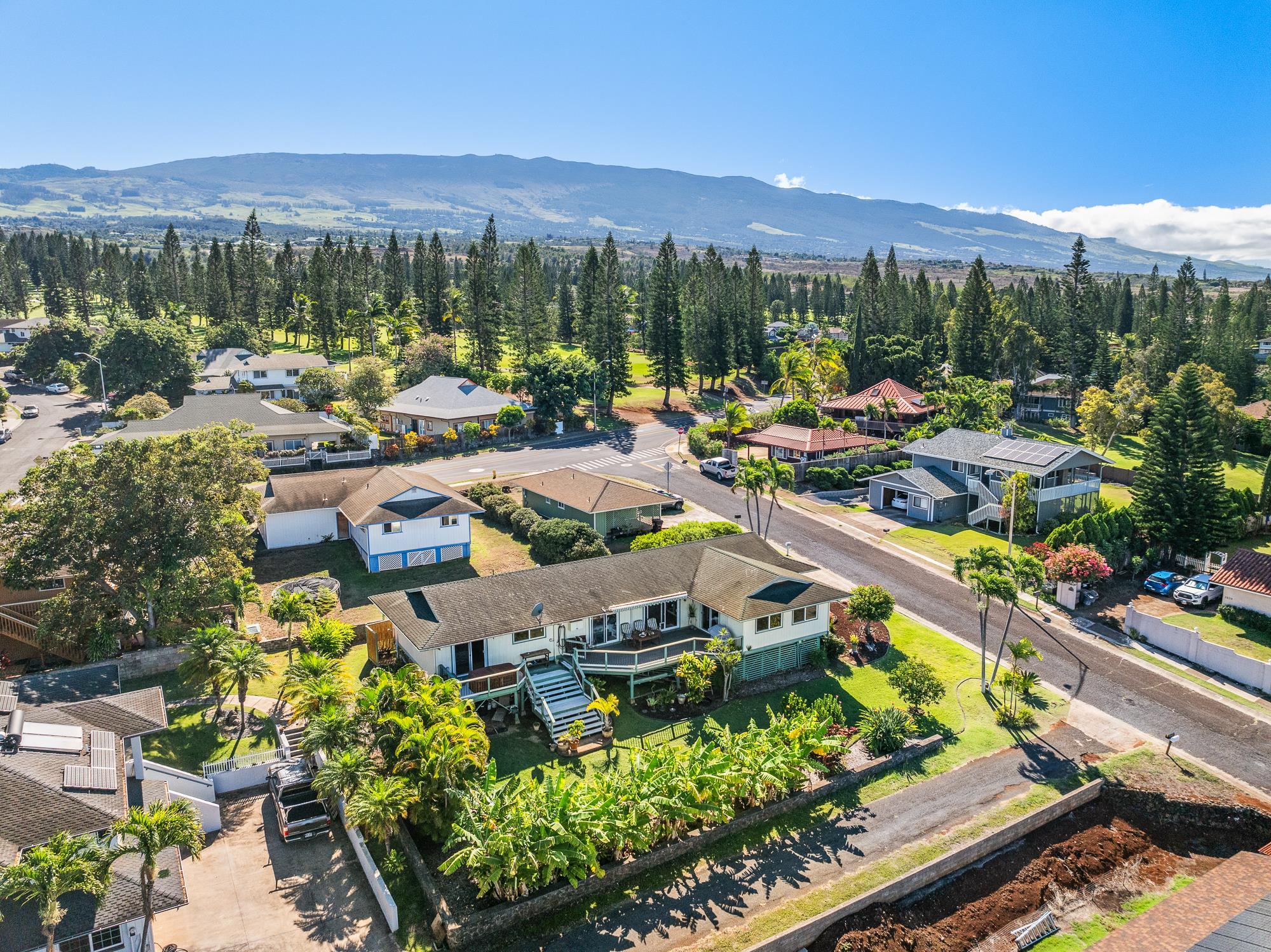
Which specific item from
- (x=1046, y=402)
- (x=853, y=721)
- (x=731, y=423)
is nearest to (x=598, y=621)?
(x=853, y=721)

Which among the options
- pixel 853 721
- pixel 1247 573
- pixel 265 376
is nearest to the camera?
pixel 853 721

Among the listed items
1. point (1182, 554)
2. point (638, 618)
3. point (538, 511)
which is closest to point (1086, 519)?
point (1182, 554)

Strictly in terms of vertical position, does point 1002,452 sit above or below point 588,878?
above

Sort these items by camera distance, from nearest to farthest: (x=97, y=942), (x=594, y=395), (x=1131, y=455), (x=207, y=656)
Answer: (x=97, y=942) → (x=207, y=656) → (x=594, y=395) → (x=1131, y=455)

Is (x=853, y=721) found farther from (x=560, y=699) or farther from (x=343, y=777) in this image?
(x=343, y=777)

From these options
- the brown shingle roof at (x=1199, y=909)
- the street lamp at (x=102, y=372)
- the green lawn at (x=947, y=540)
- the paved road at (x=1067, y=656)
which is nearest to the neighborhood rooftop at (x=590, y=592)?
the paved road at (x=1067, y=656)

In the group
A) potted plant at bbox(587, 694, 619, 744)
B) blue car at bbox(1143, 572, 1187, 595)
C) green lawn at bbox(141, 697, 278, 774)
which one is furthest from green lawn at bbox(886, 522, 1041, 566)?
green lawn at bbox(141, 697, 278, 774)

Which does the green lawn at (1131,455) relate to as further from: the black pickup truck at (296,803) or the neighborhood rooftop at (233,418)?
the neighborhood rooftop at (233,418)

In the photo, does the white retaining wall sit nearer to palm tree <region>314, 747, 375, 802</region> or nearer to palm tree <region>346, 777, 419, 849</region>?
palm tree <region>346, 777, 419, 849</region>
